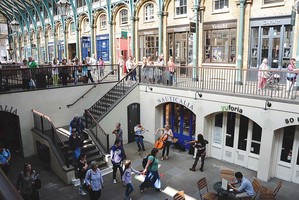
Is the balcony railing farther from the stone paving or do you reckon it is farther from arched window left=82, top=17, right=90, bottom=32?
arched window left=82, top=17, right=90, bottom=32

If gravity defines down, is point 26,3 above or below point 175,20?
above

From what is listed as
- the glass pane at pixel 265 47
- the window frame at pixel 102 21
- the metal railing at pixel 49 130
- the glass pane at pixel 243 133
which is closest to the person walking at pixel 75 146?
the metal railing at pixel 49 130

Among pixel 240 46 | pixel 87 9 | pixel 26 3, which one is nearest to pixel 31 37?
pixel 26 3

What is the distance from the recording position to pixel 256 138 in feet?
37.2

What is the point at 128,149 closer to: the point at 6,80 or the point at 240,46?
the point at 6,80

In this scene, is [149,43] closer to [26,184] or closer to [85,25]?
[85,25]

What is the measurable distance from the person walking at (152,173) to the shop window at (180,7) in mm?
10860

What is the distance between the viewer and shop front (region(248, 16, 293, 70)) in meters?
12.6

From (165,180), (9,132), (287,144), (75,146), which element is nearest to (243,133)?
(287,144)

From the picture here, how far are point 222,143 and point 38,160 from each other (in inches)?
377

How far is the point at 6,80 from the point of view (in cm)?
1240

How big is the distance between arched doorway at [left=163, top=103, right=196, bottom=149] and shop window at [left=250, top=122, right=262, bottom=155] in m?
3.29

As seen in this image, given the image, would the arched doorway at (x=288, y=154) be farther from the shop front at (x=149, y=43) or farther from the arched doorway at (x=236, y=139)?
the shop front at (x=149, y=43)

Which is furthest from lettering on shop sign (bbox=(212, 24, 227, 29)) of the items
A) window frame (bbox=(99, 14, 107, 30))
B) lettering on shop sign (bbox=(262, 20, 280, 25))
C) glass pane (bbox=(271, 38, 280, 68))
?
window frame (bbox=(99, 14, 107, 30))
